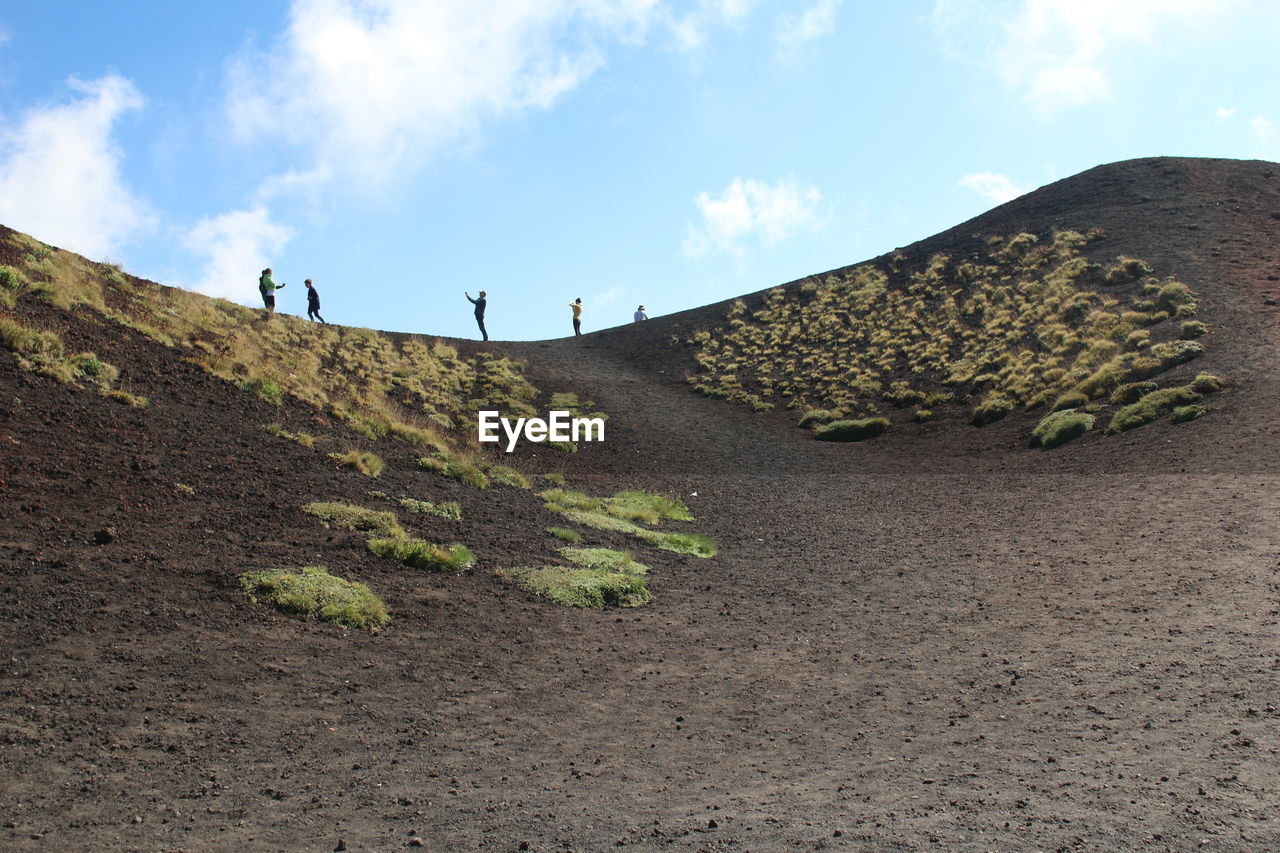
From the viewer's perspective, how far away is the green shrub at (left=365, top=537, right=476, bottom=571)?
1118cm

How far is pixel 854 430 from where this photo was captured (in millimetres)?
27922

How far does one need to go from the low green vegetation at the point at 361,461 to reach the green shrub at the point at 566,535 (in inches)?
124

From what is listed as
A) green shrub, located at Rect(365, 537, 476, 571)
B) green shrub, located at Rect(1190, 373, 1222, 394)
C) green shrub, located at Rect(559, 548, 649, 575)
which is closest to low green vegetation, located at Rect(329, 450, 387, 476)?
green shrub, located at Rect(365, 537, 476, 571)

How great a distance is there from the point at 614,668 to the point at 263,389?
38.9 ft

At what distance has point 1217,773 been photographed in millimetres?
6180

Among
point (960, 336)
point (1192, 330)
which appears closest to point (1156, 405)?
point (1192, 330)

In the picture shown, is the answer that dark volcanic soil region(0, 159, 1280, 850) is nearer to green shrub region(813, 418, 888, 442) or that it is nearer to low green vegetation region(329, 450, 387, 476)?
low green vegetation region(329, 450, 387, 476)

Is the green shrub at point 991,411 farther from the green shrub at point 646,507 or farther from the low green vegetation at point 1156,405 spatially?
the green shrub at point 646,507

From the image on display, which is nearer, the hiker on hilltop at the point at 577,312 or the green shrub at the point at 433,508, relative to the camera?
the green shrub at the point at 433,508

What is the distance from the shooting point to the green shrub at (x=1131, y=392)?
883 inches

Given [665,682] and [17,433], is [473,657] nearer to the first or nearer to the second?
[665,682]

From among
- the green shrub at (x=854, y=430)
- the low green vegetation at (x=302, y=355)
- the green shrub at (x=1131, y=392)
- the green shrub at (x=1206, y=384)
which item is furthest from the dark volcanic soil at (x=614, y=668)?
the green shrub at (x=854, y=430)

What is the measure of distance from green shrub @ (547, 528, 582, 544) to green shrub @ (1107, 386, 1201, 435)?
44.5 ft

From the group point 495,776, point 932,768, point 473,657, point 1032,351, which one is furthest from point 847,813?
point 1032,351
